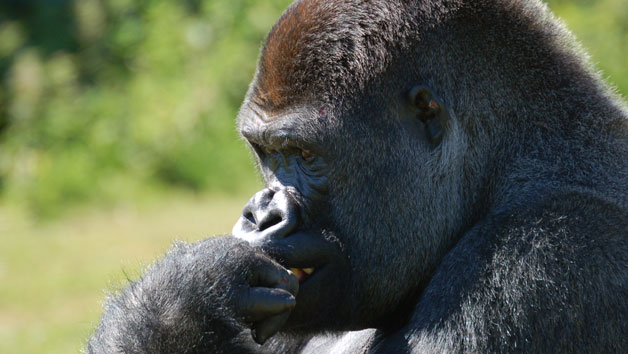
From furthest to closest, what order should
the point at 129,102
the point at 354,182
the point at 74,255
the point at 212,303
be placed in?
the point at 129,102 < the point at 74,255 < the point at 354,182 < the point at 212,303

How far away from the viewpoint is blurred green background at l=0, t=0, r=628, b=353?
28.5 feet

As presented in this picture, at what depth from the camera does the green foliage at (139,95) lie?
33.9 feet

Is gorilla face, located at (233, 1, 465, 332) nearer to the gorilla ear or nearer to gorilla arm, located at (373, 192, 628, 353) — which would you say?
the gorilla ear

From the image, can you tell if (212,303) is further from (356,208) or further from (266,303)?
(356,208)

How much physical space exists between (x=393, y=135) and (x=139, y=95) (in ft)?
27.4

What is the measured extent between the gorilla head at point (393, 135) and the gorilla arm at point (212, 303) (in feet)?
0.61

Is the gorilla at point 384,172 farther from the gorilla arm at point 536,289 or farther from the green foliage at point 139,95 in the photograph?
the green foliage at point 139,95

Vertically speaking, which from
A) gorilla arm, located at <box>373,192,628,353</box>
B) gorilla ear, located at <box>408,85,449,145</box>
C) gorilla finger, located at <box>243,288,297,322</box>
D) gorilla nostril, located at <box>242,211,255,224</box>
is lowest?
gorilla arm, located at <box>373,192,628,353</box>

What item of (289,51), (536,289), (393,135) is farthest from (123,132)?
(536,289)

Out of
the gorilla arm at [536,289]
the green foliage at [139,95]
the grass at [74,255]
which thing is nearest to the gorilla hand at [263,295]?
the gorilla arm at [536,289]

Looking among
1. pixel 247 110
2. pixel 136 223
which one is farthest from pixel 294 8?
pixel 136 223

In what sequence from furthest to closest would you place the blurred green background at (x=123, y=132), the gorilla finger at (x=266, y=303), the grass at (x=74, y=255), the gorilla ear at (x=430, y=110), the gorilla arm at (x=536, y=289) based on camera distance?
the blurred green background at (x=123, y=132), the grass at (x=74, y=255), the gorilla ear at (x=430, y=110), the gorilla finger at (x=266, y=303), the gorilla arm at (x=536, y=289)

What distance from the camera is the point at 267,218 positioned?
3.09m

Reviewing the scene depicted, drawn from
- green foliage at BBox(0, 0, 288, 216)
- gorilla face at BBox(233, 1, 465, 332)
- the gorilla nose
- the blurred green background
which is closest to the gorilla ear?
gorilla face at BBox(233, 1, 465, 332)
